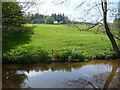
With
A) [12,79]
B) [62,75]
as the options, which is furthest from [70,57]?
[12,79]

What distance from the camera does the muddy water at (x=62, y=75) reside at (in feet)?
13.9

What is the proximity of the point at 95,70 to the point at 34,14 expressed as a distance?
387 cm

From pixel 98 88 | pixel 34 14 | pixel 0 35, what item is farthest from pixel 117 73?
pixel 0 35

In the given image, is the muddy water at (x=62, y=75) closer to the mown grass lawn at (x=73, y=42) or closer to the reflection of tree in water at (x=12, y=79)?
the reflection of tree in water at (x=12, y=79)

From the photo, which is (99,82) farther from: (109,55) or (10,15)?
(10,15)

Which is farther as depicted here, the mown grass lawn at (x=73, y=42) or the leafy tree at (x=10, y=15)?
the mown grass lawn at (x=73, y=42)

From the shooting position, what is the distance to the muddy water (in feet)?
13.9

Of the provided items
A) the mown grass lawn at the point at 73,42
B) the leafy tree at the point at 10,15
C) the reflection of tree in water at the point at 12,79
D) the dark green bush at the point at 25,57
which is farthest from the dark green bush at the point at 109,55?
the leafy tree at the point at 10,15

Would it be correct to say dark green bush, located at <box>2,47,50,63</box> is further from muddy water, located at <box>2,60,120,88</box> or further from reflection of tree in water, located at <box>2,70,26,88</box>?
reflection of tree in water, located at <box>2,70,26,88</box>

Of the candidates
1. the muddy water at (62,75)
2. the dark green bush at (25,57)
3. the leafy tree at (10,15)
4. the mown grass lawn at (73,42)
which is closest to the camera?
the muddy water at (62,75)

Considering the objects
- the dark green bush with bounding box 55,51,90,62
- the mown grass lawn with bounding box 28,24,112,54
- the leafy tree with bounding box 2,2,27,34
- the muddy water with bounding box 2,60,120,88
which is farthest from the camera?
the mown grass lawn with bounding box 28,24,112,54

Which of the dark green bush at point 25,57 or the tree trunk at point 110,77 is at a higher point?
the dark green bush at point 25,57

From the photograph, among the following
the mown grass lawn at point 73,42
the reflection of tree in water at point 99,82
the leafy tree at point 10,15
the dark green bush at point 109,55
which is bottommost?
the reflection of tree in water at point 99,82

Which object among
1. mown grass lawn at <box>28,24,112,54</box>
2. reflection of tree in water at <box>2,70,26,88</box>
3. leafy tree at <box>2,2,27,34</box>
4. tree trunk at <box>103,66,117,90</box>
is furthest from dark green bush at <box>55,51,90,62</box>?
leafy tree at <box>2,2,27,34</box>
